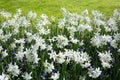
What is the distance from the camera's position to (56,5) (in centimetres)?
1819

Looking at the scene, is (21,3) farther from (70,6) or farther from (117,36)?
(117,36)

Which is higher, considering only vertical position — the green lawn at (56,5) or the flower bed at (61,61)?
the flower bed at (61,61)

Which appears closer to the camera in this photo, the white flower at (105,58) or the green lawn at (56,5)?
the white flower at (105,58)

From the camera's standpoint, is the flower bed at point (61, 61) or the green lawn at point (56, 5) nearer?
the flower bed at point (61, 61)

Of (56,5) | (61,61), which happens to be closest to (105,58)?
(61,61)

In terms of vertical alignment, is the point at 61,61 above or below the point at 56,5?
above

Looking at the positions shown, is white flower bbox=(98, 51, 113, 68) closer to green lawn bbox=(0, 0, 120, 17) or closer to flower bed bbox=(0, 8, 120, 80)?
flower bed bbox=(0, 8, 120, 80)

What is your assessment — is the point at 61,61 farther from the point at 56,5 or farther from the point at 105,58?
the point at 56,5

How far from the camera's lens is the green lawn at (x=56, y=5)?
17281 mm

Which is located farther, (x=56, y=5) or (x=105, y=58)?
(x=56, y=5)

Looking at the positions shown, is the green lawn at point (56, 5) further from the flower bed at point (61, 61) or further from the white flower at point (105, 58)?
the white flower at point (105, 58)

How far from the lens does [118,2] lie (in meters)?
18.5

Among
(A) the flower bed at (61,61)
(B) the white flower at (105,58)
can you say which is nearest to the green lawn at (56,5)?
(A) the flower bed at (61,61)

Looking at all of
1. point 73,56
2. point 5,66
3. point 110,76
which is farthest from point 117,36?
point 5,66
